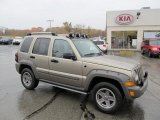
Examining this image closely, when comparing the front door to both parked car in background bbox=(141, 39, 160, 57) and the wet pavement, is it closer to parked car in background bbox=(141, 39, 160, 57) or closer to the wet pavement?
the wet pavement

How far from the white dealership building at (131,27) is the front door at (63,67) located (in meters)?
23.0

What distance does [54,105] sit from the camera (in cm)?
564

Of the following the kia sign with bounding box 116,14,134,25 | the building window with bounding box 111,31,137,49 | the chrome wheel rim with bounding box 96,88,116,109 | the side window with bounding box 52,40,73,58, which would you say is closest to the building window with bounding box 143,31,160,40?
the building window with bounding box 111,31,137,49

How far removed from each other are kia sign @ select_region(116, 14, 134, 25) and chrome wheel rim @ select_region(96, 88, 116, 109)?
23808mm

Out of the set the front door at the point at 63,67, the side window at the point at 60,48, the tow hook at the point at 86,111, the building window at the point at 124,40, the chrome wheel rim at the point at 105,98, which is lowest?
the tow hook at the point at 86,111

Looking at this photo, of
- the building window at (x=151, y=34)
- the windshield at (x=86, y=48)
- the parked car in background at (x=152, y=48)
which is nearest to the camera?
the windshield at (x=86, y=48)

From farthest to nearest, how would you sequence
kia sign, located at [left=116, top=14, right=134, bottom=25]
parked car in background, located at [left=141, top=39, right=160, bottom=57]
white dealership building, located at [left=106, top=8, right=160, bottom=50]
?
kia sign, located at [left=116, top=14, right=134, bottom=25] < white dealership building, located at [left=106, top=8, right=160, bottom=50] < parked car in background, located at [left=141, top=39, right=160, bottom=57]

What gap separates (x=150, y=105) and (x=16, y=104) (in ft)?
12.2

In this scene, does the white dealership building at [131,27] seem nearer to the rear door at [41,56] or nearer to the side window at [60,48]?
the rear door at [41,56]

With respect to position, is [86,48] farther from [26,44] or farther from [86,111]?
[26,44]

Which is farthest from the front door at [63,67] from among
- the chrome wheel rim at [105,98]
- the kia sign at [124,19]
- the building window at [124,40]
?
the building window at [124,40]

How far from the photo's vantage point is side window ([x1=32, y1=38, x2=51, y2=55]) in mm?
6492

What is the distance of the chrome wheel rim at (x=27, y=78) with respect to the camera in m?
7.15

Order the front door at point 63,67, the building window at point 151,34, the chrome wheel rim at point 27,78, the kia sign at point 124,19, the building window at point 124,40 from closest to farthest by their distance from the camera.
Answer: the front door at point 63,67 < the chrome wheel rim at point 27,78 < the building window at point 151,34 < the kia sign at point 124,19 < the building window at point 124,40
